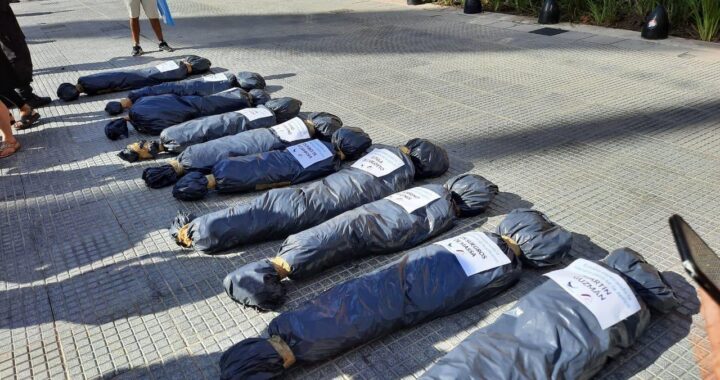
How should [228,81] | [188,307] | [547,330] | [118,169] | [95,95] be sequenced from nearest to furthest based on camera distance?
1. [547,330]
2. [188,307]
3. [118,169]
4. [228,81]
5. [95,95]

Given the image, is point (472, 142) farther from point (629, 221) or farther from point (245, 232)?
point (245, 232)

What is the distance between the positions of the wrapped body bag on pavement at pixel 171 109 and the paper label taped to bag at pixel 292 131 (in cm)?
108

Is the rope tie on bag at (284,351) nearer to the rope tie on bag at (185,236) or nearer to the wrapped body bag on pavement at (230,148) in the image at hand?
the rope tie on bag at (185,236)

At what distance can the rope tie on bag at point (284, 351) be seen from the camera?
6.74ft

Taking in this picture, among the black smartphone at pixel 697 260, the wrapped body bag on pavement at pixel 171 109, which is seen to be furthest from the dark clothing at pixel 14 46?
the black smartphone at pixel 697 260

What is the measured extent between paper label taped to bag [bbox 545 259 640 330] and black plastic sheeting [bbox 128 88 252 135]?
3.58 m

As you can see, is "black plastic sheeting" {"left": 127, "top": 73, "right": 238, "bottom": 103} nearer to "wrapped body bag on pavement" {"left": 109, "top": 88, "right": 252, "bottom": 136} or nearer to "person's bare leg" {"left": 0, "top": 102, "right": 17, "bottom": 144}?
"wrapped body bag on pavement" {"left": 109, "top": 88, "right": 252, "bottom": 136}

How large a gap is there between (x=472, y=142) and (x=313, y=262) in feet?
7.07

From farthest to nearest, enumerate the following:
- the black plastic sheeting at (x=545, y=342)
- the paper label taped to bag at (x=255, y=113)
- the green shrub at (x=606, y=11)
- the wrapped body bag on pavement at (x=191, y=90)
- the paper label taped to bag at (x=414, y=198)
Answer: the green shrub at (x=606, y=11)
the wrapped body bag on pavement at (x=191, y=90)
the paper label taped to bag at (x=255, y=113)
the paper label taped to bag at (x=414, y=198)
the black plastic sheeting at (x=545, y=342)

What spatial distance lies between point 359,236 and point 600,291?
1.19 metres

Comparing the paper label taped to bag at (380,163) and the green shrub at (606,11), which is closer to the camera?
the paper label taped to bag at (380,163)

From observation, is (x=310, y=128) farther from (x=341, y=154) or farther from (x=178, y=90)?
(x=178, y=90)

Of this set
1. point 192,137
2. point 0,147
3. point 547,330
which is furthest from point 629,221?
point 0,147

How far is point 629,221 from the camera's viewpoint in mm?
3031
